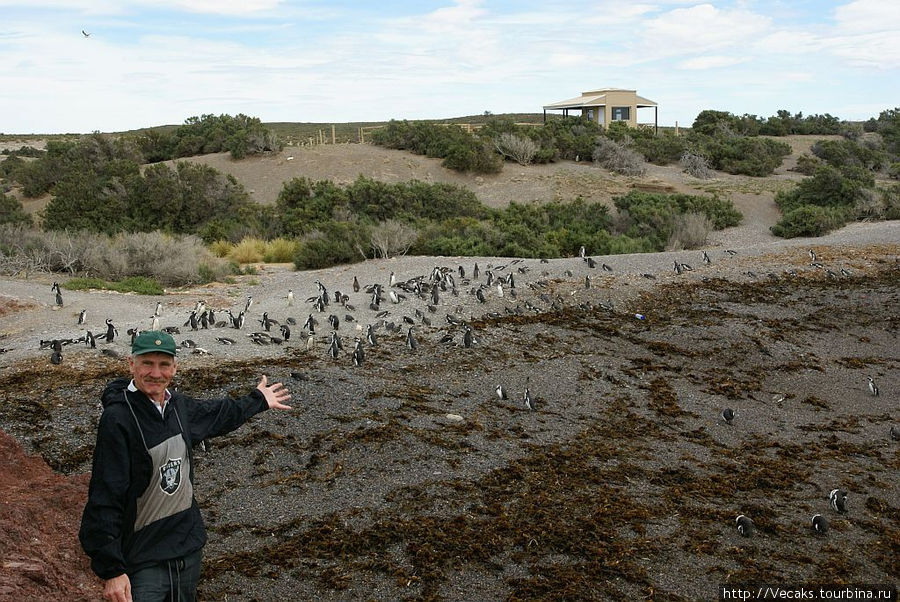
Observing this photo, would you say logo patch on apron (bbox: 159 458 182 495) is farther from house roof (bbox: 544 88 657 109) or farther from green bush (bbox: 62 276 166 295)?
house roof (bbox: 544 88 657 109)

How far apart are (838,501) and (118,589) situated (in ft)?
19.4

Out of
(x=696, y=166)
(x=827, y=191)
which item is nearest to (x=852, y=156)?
(x=696, y=166)

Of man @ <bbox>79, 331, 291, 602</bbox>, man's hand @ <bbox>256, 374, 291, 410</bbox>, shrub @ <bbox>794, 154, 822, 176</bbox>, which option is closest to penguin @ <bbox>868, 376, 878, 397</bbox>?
man's hand @ <bbox>256, 374, 291, 410</bbox>

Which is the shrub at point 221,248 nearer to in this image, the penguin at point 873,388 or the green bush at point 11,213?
the green bush at point 11,213

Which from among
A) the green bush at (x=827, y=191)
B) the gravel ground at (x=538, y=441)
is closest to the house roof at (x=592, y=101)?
the green bush at (x=827, y=191)

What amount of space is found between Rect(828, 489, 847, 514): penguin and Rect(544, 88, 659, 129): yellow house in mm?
44514

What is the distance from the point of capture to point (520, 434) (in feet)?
26.6

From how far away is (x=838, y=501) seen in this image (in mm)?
6543

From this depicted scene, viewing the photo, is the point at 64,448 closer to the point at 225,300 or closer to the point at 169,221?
the point at 225,300

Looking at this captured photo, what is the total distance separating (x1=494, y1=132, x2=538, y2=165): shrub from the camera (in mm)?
39125

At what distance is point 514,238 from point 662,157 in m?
22.8

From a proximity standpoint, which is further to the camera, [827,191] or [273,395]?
[827,191]

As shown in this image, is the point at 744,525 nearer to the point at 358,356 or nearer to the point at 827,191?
the point at 358,356

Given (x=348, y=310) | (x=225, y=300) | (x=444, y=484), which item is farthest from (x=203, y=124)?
(x=444, y=484)
